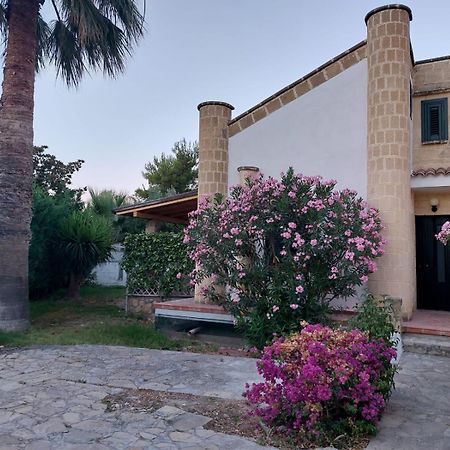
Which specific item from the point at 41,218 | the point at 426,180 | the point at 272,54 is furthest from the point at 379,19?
the point at 41,218

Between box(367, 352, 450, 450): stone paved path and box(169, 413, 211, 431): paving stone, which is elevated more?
box(367, 352, 450, 450): stone paved path

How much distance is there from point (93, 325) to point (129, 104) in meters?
9.62

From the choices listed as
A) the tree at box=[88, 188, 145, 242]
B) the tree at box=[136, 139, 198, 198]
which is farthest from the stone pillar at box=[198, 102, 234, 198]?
the tree at box=[136, 139, 198, 198]

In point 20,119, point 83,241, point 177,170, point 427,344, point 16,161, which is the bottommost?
point 427,344

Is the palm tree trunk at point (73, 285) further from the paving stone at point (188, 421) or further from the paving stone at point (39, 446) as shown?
the paving stone at point (39, 446)

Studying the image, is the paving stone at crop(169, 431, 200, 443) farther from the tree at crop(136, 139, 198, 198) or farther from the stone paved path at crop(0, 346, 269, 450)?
the tree at crop(136, 139, 198, 198)

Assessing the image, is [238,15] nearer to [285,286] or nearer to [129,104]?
[129,104]

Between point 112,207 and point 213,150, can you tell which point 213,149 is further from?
point 112,207

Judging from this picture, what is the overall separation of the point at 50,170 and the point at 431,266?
23033mm

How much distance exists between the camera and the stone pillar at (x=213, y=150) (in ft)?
36.7

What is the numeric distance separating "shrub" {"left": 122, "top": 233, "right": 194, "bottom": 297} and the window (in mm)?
7570

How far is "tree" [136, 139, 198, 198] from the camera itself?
1308 inches

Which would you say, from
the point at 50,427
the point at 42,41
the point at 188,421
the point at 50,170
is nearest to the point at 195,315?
the point at 188,421

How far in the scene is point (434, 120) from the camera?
1075 cm
